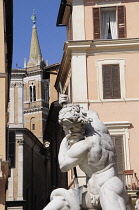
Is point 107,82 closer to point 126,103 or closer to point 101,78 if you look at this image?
point 101,78

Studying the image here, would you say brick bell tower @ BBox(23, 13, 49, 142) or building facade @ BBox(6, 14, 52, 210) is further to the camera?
brick bell tower @ BBox(23, 13, 49, 142)

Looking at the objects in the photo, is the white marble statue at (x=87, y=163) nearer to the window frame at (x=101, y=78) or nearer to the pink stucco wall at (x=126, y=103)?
the pink stucco wall at (x=126, y=103)

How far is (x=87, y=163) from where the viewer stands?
17.1 feet

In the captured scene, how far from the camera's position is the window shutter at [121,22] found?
26.3 metres

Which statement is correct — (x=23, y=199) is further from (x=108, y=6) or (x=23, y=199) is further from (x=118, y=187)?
(x=118, y=187)

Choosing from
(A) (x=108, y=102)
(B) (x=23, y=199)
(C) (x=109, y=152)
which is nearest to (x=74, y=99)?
(A) (x=108, y=102)

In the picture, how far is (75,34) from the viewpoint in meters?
26.2

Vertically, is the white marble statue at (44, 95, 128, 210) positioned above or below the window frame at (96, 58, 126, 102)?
below

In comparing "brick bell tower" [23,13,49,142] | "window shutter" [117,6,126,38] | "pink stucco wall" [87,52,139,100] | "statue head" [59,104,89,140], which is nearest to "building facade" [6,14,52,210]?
"brick bell tower" [23,13,49,142]

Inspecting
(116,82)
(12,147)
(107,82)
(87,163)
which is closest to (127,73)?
(116,82)

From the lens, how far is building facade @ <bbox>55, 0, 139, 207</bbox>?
81.9 feet

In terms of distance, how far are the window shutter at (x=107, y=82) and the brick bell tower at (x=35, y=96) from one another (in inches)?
2440

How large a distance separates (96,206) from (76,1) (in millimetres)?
22591

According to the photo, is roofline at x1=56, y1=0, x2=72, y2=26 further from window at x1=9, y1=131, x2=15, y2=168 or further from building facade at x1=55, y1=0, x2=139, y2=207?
window at x1=9, y1=131, x2=15, y2=168
